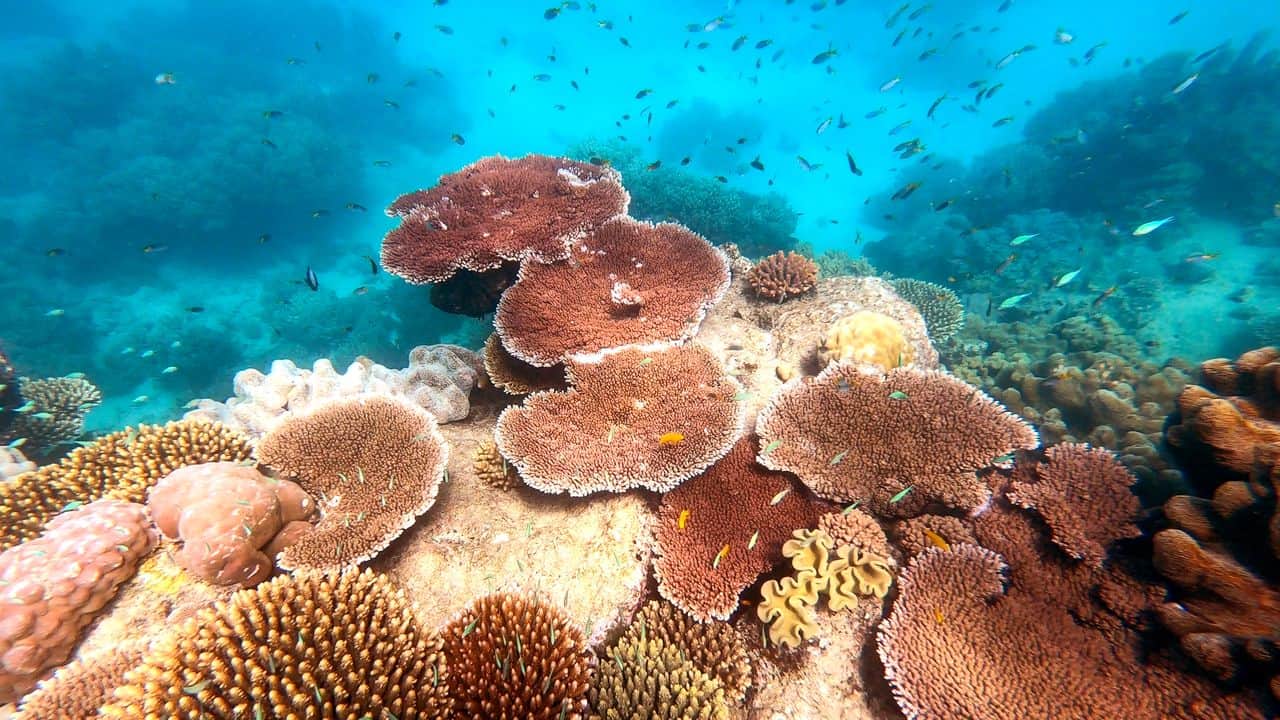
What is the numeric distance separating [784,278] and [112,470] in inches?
306

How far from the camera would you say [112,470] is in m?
4.61

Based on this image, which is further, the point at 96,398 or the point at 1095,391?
the point at 96,398

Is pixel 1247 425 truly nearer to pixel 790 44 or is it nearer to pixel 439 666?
pixel 439 666

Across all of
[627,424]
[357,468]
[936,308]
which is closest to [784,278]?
[627,424]

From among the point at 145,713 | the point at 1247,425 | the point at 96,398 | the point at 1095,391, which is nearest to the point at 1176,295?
the point at 1095,391

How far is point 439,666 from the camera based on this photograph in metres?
3.03

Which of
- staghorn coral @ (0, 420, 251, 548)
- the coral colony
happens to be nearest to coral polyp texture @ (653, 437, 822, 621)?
the coral colony

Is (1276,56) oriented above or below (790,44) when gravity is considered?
below

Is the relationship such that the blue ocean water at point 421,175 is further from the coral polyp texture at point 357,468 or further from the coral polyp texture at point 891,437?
the coral polyp texture at point 357,468

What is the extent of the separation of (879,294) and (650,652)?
18.0 feet

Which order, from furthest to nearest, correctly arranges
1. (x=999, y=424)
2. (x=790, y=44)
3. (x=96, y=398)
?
1. (x=790, y=44)
2. (x=96, y=398)
3. (x=999, y=424)

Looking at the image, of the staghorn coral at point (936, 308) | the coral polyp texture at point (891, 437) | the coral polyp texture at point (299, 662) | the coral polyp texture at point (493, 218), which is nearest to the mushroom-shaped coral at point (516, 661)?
the coral polyp texture at point (299, 662)

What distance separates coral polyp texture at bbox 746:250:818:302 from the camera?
21.7ft

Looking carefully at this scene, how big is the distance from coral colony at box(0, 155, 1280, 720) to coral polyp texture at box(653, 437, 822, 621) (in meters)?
0.02
